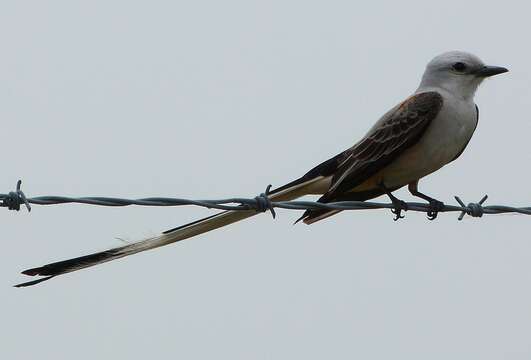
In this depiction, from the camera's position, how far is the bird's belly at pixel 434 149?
713cm

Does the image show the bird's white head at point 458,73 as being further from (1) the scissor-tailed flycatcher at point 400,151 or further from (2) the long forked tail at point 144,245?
(2) the long forked tail at point 144,245

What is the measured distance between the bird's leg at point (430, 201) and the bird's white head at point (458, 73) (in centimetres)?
63

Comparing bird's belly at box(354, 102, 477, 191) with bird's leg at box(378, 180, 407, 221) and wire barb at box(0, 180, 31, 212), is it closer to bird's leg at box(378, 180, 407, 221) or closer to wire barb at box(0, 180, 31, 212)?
bird's leg at box(378, 180, 407, 221)

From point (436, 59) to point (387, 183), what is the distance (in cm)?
92

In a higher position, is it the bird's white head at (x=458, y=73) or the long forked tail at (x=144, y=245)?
the bird's white head at (x=458, y=73)

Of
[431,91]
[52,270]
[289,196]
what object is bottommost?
[52,270]

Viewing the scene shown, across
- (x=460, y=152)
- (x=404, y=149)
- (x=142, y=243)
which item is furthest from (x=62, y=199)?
(x=460, y=152)

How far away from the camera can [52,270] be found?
18.4 ft

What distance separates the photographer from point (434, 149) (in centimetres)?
712

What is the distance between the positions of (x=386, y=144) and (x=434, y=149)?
296 mm

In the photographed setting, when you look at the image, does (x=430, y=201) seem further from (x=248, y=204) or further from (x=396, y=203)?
(x=248, y=204)

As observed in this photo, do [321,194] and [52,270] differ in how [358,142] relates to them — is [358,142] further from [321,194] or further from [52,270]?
[52,270]

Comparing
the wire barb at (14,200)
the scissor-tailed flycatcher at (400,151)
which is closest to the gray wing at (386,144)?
the scissor-tailed flycatcher at (400,151)

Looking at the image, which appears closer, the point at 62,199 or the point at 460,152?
the point at 62,199
